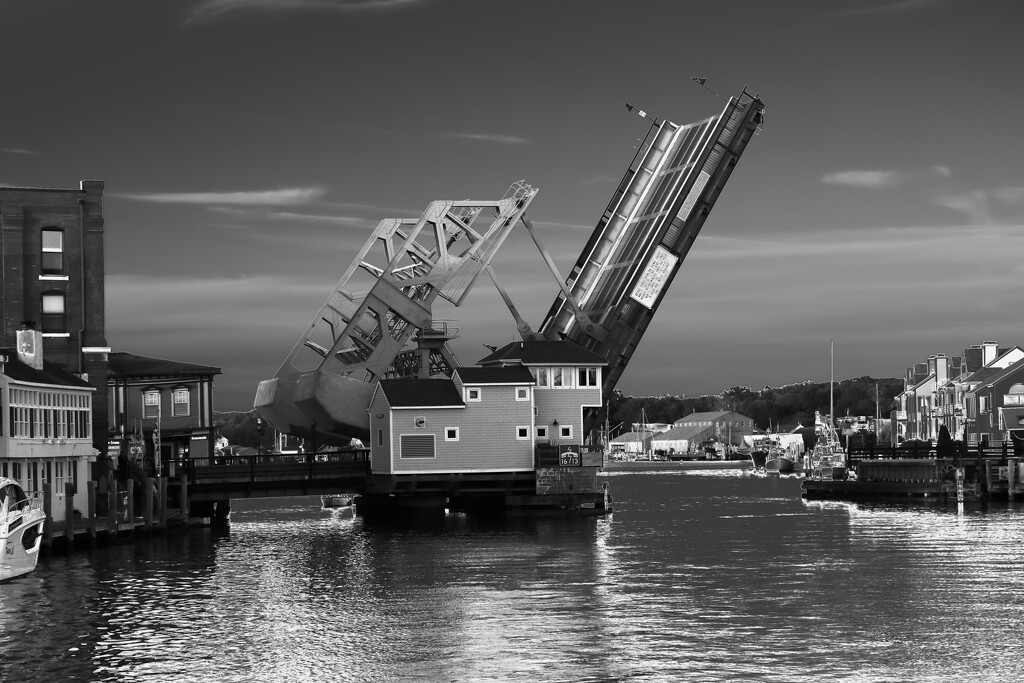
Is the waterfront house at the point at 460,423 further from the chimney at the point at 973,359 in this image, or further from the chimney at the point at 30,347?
the chimney at the point at 973,359

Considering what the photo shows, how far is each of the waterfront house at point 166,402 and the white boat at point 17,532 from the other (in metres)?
19.8

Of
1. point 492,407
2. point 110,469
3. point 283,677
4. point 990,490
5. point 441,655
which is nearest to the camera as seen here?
point 283,677

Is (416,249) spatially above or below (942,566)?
above

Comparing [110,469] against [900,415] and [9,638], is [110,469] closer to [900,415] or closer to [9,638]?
[9,638]

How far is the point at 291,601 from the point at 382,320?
21536mm

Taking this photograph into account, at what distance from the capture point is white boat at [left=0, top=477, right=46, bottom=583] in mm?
28266

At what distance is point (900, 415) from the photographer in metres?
108

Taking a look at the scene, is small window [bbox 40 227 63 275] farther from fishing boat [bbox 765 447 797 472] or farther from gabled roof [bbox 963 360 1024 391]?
fishing boat [bbox 765 447 797 472]

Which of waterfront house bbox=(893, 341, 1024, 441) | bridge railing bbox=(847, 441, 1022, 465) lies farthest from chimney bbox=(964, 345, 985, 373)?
bridge railing bbox=(847, 441, 1022, 465)

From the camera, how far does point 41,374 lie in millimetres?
36656

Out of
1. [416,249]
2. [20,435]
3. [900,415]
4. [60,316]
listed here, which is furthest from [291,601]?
[900,415]

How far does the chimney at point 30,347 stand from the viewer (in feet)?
132

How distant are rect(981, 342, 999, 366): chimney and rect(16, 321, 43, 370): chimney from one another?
191ft

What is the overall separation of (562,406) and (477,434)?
3.18 meters
